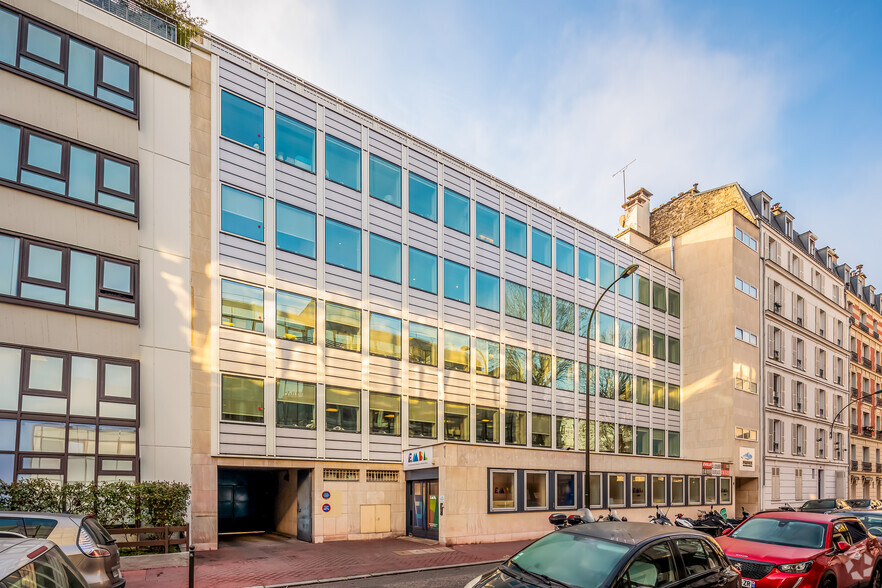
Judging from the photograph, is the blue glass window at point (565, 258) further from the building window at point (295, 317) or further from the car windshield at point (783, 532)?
the car windshield at point (783, 532)

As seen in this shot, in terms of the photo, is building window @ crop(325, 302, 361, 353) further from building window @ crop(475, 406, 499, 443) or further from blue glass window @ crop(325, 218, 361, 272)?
building window @ crop(475, 406, 499, 443)

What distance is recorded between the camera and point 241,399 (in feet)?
62.5

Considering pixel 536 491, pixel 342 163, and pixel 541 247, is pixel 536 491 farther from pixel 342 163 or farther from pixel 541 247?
pixel 342 163

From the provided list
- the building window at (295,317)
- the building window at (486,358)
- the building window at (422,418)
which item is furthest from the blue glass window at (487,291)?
the building window at (295,317)

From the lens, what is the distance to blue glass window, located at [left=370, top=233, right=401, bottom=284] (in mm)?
23312

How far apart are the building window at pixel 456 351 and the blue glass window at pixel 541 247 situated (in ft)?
20.9

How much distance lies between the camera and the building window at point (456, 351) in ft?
82.9

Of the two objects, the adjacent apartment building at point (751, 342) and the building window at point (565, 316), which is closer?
the building window at point (565, 316)

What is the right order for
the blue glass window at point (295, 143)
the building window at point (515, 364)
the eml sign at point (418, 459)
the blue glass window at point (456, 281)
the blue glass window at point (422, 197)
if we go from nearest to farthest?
the eml sign at point (418, 459) → the blue glass window at point (295, 143) → the blue glass window at point (422, 197) → the blue glass window at point (456, 281) → the building window at point (515, 364)

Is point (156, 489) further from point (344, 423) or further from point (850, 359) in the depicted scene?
point (850, 359)

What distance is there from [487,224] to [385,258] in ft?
20.3

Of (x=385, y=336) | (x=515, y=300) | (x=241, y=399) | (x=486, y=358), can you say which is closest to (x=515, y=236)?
(x=515, y=300)

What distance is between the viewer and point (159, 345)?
17.4m

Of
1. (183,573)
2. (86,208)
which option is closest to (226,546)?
(183,573)
